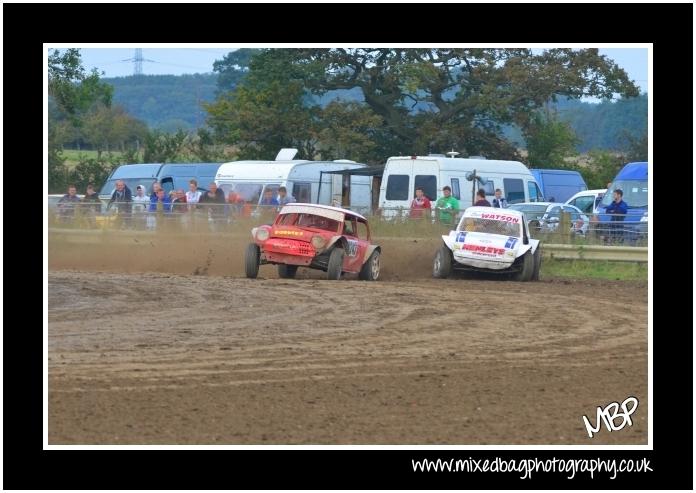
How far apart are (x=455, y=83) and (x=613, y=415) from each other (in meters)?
33.7

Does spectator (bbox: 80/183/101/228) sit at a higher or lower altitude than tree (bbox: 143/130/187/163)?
lower

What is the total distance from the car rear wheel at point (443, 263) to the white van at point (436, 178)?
7.54 m

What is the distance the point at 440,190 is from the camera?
101 feet

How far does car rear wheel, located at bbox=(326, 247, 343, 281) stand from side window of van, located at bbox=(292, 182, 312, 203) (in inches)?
462

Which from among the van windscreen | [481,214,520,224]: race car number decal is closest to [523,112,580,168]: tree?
the van windscreen

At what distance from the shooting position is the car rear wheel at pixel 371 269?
73.2ft

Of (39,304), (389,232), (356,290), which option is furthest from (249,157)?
(39,304)

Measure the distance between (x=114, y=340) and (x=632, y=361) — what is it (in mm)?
5533

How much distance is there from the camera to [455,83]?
141ft

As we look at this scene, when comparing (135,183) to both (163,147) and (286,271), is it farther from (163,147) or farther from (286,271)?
(163,147)

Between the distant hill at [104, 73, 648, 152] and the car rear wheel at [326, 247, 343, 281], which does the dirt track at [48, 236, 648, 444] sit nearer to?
the car rear wheel at [326, 247, 343, 281]

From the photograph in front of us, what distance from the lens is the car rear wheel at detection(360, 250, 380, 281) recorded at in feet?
73.2

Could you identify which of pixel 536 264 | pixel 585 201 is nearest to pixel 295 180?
pixel 585 201

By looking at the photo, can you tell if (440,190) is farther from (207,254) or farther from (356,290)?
(356,290)
